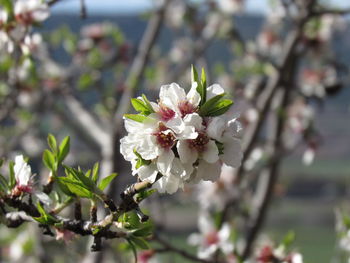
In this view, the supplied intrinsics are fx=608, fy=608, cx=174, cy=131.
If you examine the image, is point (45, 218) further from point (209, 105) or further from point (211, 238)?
point (211, 238)

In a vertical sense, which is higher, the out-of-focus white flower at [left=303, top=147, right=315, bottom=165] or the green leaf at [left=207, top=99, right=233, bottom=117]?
the green leaf at [left=207, top=99, right=233, bottom=117]

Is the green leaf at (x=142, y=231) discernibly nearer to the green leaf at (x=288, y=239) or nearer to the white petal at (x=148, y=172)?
the white petal at (x=148, y=172)

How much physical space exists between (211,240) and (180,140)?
1.06 meters

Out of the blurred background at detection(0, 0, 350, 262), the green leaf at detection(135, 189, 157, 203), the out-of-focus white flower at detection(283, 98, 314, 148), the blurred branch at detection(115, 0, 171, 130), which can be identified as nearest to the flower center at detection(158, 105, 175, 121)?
the green leaf at detection(135, 189, 157, 203)

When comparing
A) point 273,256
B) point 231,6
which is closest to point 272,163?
point 273,256

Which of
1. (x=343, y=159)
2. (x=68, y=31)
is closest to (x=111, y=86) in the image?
(x=68, y=31)

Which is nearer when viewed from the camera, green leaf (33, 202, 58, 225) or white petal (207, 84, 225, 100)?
white petal (207, 84, 225, 100)

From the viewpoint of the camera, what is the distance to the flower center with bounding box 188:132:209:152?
965 mm

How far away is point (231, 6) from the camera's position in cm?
447

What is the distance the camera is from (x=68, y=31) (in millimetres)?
4008

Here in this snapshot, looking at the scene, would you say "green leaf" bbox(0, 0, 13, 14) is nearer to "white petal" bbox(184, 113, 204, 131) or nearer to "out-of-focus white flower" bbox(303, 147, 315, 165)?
"white petal" bbox(184, 113, 204, 131)

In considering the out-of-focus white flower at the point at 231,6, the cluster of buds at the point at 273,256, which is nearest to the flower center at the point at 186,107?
the cluster of buds at the point at 273,256

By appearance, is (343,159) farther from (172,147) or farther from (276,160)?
(172,147)

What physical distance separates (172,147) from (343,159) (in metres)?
22.8
